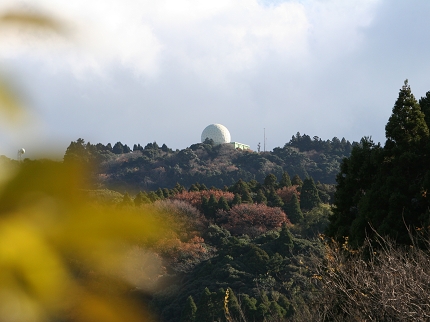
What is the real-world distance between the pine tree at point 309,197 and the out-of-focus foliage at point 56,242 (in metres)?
38.0

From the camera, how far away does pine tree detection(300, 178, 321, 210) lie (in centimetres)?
3844

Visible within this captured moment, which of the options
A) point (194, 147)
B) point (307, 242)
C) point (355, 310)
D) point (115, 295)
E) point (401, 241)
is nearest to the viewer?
point (115, 295)

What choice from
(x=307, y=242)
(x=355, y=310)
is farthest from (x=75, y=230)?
(x=307, y=242)

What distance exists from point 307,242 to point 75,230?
29.5m

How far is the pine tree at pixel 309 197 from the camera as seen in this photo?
38.4 meters

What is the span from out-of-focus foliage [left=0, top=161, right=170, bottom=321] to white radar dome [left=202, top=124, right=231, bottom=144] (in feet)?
243

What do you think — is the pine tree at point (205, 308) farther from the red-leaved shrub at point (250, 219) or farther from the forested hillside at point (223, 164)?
the forested hillside at point (223, 164)

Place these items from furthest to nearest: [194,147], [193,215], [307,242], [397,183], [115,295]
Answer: [194,147], [193,215], [307,242], [397,183], [115,295]

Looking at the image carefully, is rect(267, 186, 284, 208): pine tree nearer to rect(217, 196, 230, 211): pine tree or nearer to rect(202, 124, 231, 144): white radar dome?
rect(217, 196, 230, 211): pine tree

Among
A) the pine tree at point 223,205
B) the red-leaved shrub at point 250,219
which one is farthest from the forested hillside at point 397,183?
the pine tree at point 223,205

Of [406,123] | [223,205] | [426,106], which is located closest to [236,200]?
[223,205]

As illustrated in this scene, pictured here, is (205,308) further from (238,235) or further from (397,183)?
(238,235)

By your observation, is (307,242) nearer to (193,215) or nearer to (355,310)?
(193,215)

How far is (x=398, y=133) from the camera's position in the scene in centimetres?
1302
